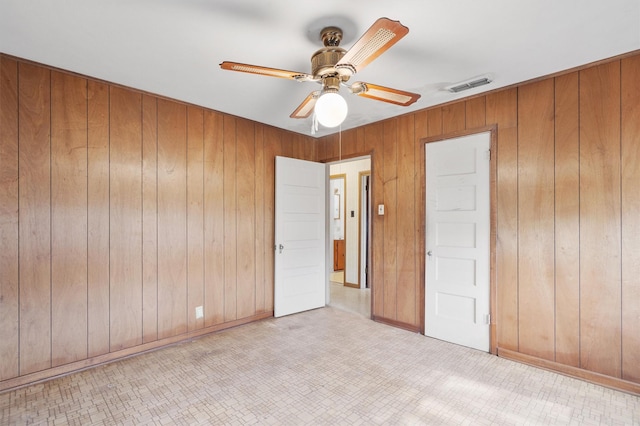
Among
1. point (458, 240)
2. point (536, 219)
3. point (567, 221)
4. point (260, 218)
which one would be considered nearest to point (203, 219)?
point (260, 218)

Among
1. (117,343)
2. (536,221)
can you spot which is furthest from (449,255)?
(117,343)

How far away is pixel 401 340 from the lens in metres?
3.27

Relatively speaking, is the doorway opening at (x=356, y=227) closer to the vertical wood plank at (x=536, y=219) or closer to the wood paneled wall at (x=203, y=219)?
the wood paneled wall at (x=203, y=219)

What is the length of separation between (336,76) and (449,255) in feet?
7.26

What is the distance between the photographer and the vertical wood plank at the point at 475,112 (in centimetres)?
303

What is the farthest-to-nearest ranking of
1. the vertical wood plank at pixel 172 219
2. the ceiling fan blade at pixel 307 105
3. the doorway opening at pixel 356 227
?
1. the doorway opening at pixel 356 227
2. the vertical wood plank at pixel 172 219
3. the ceiling fan blade at pixel 307 105

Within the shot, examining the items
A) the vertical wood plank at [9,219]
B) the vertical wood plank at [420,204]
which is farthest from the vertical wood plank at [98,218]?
the vertical wood plank at [420,204]

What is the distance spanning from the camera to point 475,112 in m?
3.08

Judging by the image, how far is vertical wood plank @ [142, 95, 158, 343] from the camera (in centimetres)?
299

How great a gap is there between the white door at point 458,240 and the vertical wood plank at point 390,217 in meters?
0.40

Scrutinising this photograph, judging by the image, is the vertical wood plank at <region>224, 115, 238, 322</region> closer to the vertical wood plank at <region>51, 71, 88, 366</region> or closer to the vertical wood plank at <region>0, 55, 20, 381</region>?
the vertical wood plank at <region>51, 71, 88, 366</region>

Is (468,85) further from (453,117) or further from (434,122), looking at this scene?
(434,122)

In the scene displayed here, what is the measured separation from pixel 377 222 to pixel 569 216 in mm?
1881

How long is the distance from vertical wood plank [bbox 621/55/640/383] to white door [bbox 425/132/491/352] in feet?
3.06
